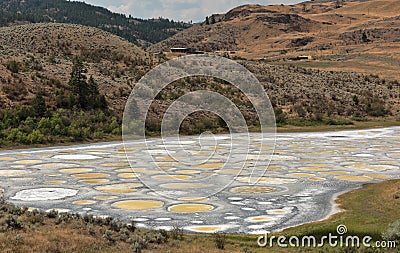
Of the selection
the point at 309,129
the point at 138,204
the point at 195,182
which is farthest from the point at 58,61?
the point at 138,204

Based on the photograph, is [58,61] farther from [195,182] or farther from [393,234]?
[393,234]

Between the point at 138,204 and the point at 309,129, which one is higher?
the point at 138,204

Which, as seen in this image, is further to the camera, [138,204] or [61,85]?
[61,85]

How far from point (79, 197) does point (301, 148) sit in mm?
16216

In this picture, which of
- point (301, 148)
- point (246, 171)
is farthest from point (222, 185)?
point (301, 148)

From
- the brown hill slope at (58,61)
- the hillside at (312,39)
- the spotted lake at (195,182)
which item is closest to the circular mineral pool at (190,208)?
the spotted lake at (195,182)

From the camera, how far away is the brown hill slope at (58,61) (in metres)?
38.2

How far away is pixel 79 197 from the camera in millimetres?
15047

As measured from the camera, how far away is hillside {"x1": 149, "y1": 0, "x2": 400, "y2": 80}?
85688mm

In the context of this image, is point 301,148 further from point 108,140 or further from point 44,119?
point 44,119

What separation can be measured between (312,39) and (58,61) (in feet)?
249

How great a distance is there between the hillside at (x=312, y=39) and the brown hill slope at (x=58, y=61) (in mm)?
33781

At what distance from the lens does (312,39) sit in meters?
112

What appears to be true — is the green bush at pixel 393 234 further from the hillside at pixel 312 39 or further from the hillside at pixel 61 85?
the hillside at pixel 312 39
